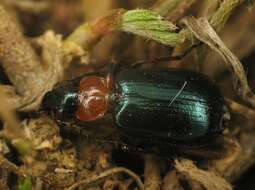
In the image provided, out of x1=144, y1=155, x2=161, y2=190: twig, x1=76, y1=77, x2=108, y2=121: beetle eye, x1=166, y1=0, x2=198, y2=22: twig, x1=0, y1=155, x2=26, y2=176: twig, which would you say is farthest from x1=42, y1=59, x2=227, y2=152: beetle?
x1=0, y1=155, x2=26, y2=176: twig

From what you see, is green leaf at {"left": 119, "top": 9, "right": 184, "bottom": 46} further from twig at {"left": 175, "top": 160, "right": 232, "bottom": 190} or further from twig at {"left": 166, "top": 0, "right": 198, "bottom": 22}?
twig at {"left": 175, "top": 160, "right": 232, "bottom": 190}

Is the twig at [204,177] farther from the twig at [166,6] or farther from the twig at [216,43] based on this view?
the twig at [166,6]

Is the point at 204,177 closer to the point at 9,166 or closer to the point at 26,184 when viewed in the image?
the point at 26,184

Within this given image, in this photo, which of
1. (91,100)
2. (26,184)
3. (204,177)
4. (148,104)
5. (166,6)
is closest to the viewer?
(26,184)

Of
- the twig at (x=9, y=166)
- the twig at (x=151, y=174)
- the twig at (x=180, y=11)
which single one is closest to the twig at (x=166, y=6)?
the twig at (x=180, y=11)

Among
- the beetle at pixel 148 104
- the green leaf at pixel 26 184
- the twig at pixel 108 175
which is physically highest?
the beetle at pixel 148 104

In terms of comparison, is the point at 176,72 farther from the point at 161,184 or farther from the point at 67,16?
the point at 67,16

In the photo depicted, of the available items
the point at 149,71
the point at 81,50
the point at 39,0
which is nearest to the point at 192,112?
the point at 149,71

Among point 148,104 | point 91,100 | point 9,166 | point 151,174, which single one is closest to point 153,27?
point 148,104
